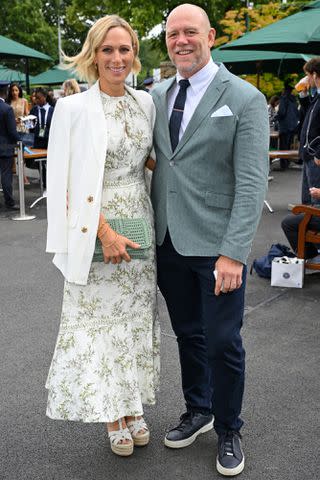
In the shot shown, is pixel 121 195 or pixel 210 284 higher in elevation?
pixel 121 195

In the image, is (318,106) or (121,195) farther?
(318,106)

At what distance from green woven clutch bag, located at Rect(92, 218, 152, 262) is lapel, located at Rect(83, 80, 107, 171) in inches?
11.6

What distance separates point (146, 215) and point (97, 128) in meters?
0.47

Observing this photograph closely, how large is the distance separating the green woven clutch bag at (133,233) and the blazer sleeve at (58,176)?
6.1 inches

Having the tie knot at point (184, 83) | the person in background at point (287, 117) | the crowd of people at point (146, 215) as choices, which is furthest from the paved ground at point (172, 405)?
the person in background at point (287, 117)

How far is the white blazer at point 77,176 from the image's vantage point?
2.67m

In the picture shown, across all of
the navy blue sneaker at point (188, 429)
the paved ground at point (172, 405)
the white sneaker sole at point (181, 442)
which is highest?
the navy blue sneaker at point (188, 429)

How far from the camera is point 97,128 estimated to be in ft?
8.80

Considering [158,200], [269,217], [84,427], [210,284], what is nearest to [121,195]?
[158,200]

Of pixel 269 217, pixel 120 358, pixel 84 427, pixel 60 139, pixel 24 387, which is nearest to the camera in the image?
pixel 60 139

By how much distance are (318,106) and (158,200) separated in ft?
16.0

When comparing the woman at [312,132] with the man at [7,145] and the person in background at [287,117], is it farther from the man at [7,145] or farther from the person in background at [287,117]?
the person in background at [287,117]

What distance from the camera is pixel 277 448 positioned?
3057 millimetres

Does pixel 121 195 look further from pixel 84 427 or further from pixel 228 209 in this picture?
pixel 84 427
